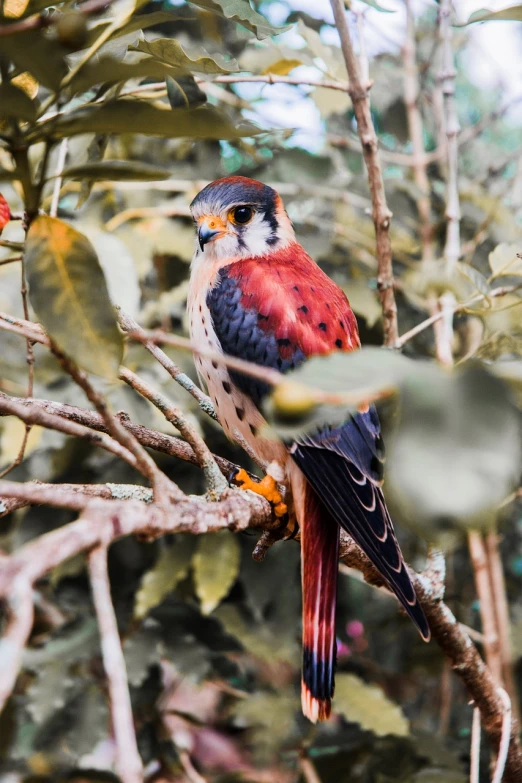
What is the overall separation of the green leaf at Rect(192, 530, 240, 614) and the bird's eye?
0.79m

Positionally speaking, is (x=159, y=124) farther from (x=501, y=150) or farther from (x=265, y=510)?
(x=501, y=150)

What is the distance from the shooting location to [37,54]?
68cm

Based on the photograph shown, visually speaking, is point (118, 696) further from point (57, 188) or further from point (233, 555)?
point (233, 555)

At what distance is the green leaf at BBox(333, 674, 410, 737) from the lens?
5.73 ft

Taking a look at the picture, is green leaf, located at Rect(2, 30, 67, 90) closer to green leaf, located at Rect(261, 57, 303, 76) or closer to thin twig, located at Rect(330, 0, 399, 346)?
thin twig, located at Rect(330, 0, 399, 346)

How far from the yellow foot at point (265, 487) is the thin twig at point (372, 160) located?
1.19ft

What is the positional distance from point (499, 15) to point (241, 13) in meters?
0.35

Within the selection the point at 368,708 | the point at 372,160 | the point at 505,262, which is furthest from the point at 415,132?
the point at 368,708

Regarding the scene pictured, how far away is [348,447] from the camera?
59.1 inches

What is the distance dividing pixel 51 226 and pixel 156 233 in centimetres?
142

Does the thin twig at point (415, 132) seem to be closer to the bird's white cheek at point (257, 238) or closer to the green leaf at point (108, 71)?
the bird's white cheek at point (257, 238)

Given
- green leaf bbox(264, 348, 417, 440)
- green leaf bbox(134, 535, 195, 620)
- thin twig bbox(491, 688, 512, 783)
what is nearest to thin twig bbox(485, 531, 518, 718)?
thin twig bbox(491, 688, 512, 783)

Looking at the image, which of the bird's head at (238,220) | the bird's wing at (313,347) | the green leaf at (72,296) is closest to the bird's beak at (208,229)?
the bird's head at (238,220)

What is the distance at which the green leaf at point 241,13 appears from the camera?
979 mm
